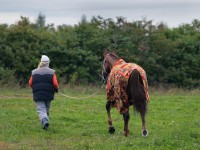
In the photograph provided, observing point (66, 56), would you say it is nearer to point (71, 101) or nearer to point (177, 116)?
point (71, 101)

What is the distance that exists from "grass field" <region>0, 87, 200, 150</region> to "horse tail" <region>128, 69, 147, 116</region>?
45cm

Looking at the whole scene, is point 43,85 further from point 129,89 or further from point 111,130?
point 129,89

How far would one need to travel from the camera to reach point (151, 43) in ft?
113

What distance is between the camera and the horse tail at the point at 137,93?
515 inches

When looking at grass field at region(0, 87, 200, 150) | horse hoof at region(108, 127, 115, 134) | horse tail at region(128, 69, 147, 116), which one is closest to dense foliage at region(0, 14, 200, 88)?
grass field at region(0, 87, 200, 150)

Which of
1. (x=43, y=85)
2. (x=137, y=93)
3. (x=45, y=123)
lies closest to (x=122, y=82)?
(x=137, y=93)

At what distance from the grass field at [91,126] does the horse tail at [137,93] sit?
1.48 feet

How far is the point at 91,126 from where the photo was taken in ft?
50.7

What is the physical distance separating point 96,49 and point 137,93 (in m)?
20.9

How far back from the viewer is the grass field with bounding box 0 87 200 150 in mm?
11594

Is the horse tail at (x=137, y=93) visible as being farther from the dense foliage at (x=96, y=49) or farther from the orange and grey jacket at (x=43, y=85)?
the dense foliage at (x=96, y=49)

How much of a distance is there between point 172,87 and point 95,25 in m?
7.36

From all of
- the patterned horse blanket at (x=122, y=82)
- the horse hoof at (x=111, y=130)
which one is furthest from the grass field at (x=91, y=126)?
the patterned horse blanket at (x=122, y=82)

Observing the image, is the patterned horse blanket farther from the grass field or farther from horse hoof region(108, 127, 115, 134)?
horse hoof region(108, 127, 115, 134)
